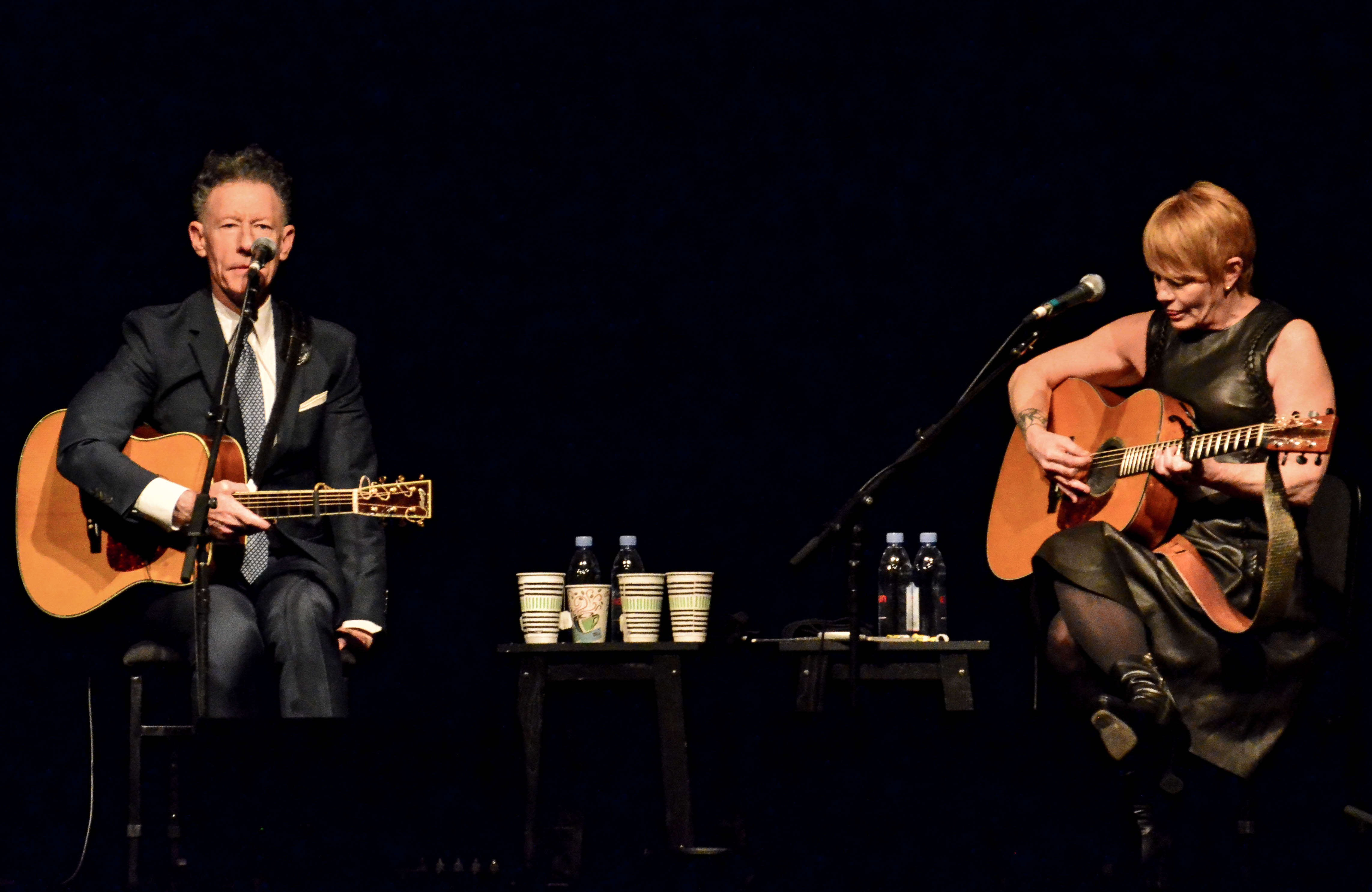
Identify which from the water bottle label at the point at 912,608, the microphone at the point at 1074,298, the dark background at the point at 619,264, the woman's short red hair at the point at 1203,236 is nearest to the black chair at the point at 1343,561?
the woman's short red hair at the point at 1203,236

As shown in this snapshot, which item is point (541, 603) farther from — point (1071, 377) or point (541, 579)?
point (1071, 377)

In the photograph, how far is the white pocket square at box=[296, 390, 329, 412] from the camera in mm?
3801

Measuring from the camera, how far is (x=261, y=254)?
3432 millimetres

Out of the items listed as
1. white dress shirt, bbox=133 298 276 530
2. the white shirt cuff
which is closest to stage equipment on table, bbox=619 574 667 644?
white dress shirt, bbox=133 298 276 530

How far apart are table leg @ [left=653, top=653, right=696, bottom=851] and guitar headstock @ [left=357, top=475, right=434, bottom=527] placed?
2.33 ft

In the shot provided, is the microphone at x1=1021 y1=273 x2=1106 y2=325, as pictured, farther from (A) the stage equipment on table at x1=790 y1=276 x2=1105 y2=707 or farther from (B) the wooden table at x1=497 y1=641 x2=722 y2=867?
(B) the wooden table at x1=497 y1=641 x2=722 y2=867

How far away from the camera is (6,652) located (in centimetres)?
453

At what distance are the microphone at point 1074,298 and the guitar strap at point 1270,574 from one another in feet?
1.55

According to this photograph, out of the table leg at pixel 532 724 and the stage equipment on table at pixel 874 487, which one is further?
the table leg at pixel 532 724

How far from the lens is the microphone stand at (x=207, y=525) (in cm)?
327

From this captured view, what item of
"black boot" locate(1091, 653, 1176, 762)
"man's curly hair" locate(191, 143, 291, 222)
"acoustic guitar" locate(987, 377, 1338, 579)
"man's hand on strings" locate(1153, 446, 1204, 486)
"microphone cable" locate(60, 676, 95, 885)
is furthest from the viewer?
"microphone cable" locate(60, 676, 95, 885)

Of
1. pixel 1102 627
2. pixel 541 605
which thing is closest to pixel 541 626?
pixel 541 605

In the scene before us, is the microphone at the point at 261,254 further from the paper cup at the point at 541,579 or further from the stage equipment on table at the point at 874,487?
the paper cup at the point at 541,579

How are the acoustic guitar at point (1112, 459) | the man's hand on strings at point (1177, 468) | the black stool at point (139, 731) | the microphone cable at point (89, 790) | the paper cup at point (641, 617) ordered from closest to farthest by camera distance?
the acoustic guitar at point (1112, 459)
the man's hand on strings at point (1177, 468)
the black stool at point (139, 731)
the paper cup at point (641, 617)
the microphone cable at point (89, 790)
